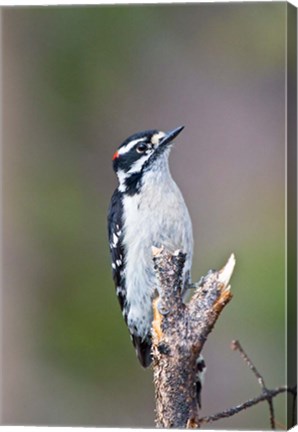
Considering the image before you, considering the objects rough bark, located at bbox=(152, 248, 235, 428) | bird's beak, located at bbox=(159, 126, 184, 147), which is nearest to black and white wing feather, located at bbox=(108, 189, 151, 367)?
rough bark, located at bbox=(152, 248, 235, 428)

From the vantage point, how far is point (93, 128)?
3854mm

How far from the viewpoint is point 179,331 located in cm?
360

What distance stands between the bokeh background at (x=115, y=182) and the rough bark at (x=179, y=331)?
0.35 feet

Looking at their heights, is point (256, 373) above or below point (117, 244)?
below

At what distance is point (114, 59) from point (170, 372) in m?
1.23

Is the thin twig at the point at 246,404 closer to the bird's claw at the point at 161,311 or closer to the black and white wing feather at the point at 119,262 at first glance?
the black and white wing feather at the point at 119,262

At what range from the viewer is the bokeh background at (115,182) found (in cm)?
366

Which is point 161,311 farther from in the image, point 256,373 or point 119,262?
point 256,373

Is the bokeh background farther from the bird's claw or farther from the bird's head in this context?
the bird's claw

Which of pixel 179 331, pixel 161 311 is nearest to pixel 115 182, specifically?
pixel 161 311

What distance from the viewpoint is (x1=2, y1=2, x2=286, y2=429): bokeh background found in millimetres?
3658

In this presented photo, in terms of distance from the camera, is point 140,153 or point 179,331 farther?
point 140,153

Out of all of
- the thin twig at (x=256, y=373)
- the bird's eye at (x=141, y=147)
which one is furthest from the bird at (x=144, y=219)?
the thin twig at (x=256, y=373)

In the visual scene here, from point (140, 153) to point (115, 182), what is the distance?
15 centimetres
